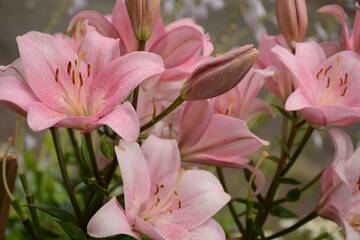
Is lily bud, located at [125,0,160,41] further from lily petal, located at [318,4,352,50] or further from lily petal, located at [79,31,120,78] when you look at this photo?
lily petal, located at [318,4,352,50]

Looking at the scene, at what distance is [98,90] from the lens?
0.29 meters

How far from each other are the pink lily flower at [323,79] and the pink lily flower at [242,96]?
0.02 m

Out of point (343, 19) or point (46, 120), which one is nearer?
point (46, 120)

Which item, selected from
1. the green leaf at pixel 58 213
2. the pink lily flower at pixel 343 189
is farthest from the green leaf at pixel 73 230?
the pink lily flower at pixel 343 189

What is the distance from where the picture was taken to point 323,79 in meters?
0.34

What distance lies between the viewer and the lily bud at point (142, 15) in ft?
0.97

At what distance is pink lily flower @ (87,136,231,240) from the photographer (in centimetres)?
28

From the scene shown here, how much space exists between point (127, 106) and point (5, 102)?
61 millimetres

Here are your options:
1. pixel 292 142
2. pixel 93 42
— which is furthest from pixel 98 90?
pixel 292 142

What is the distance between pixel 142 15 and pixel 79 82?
0.05 meters

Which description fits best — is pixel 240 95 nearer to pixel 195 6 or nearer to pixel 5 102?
pixel 5 102

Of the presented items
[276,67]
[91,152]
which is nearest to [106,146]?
[91,152]

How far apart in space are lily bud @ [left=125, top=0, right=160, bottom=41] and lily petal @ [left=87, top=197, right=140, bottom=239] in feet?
0.31

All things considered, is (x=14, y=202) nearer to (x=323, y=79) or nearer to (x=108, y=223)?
(x=108, y=223)
